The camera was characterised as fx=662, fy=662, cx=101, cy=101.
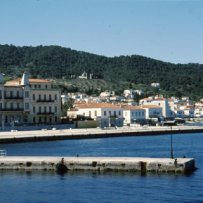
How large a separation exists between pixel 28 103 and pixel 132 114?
3956cm

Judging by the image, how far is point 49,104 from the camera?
110 metres

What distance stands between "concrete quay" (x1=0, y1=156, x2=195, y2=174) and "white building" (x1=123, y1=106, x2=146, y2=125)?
90.9 meters

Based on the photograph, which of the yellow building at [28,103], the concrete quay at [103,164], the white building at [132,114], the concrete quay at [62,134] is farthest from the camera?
the white building at [132,114]

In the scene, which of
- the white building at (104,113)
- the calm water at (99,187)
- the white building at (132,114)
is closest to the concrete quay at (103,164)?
the calm water at (99,187)

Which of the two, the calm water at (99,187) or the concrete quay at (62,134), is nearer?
the calm water at (99,187)

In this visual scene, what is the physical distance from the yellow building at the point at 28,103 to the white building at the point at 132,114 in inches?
1196

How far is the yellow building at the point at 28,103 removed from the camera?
105000mm

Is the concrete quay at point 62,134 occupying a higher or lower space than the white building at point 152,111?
lower

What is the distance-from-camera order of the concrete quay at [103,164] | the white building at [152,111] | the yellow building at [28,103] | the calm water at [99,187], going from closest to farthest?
the calm water at [99,187]
the concrete quay at [103,164]
the yellow building at [28,103]
the white building at [152,111]

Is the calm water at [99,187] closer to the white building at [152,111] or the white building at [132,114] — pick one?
the white building at [132,114]

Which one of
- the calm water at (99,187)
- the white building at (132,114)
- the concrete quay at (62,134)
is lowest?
the calm water at (99,187)

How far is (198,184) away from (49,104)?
72884 mm

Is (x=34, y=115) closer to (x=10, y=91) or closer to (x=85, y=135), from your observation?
(x=10, y=91)

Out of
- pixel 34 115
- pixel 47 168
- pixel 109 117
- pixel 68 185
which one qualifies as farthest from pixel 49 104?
pixel 68 185
